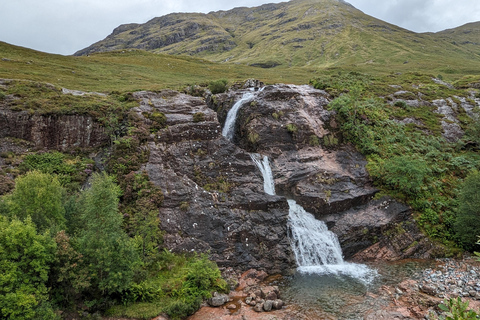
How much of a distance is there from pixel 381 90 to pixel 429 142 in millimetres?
16753

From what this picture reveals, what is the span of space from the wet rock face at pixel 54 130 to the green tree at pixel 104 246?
62.4 feet

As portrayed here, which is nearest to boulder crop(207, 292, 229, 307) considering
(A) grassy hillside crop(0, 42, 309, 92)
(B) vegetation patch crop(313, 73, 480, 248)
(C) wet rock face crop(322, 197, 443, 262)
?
(C) wet rock face crop(322, 197, 443, 262)

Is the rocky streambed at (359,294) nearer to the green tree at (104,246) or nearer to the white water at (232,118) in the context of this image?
the green tree at (104,246)

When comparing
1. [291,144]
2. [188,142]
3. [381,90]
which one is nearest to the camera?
[188,142]

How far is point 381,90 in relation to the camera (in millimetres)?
52719

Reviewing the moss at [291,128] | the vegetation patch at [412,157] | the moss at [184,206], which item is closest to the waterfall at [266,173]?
the moss at [291,128]

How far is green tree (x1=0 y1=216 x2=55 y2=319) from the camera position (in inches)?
557

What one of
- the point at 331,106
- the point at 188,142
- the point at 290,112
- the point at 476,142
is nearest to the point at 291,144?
the point at 290,112

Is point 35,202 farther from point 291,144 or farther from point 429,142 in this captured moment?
point 429,142

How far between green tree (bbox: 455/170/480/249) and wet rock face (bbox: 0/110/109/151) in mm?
41147

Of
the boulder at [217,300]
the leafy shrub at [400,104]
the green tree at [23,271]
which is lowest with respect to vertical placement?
the boulder at [217,300]

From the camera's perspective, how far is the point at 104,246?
17656 mm

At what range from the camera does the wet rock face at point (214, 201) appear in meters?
26.3

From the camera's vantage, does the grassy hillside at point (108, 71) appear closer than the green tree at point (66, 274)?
No
